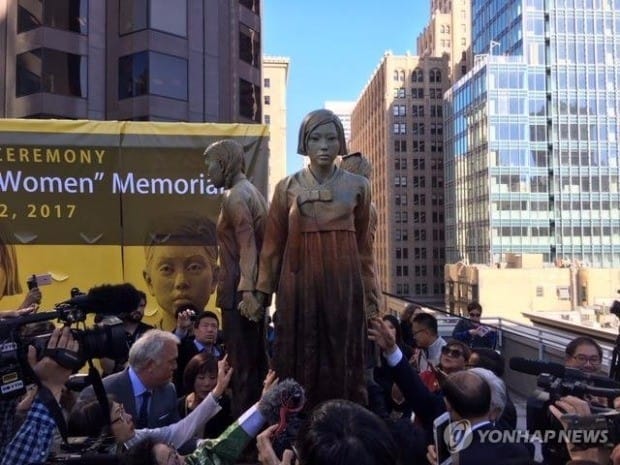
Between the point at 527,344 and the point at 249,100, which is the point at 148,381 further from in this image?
the point at 249,100

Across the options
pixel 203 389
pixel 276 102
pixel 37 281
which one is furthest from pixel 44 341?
pixel 276 102

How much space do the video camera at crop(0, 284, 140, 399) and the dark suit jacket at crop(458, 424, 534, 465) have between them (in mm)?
1894

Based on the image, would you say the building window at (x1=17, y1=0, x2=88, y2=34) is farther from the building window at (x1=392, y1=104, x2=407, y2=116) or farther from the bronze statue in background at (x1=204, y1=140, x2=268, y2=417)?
the building window at (x1=392, y1=104, x2=407, y2=116)

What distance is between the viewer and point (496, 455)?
3182mm

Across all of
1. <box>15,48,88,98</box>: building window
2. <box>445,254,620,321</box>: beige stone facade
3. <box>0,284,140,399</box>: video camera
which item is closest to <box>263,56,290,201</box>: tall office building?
<box>445,254,620,321</box>: beige stone facade

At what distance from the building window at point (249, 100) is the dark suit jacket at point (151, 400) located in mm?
32941

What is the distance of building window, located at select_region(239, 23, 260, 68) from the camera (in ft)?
122

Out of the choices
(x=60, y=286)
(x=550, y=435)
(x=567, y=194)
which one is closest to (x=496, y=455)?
(x=550, y=435)

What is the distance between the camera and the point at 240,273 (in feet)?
17.2

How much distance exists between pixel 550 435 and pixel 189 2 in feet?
108

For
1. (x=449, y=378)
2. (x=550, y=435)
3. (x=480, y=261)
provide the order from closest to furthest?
(x=449, y=378) → (x=550, y=435) → (x=480, y=261)

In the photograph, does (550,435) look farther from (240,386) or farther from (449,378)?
(240,386)

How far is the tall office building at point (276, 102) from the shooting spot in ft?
324

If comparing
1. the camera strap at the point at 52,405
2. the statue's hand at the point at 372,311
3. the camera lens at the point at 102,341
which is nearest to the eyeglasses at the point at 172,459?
the camera strap at the point at 52,405
